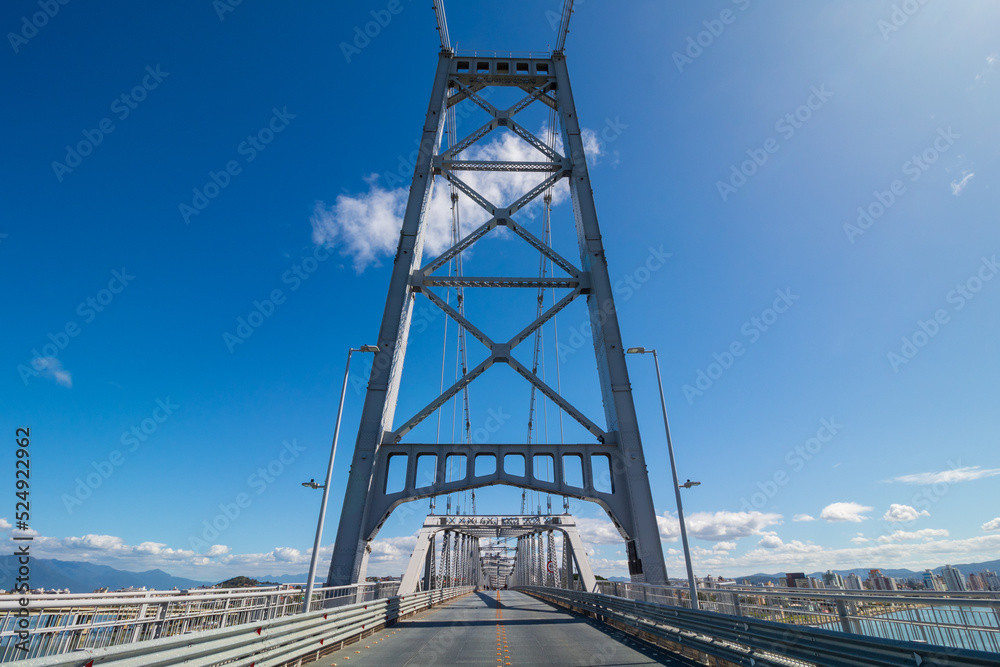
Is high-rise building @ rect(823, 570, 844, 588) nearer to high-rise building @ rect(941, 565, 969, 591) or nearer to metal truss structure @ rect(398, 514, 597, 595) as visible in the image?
high-rise building @ rect(941, 565, 969, 591)

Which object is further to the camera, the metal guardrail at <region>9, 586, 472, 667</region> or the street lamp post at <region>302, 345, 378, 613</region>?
the street lamp post at <region>302, 345, 378, 613</region>

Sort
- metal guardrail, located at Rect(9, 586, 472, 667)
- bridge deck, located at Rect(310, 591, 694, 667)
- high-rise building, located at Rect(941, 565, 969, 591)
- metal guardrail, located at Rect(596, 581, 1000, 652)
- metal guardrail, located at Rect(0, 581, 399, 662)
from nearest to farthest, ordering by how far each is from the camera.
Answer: metal guardrail, located at Rect(9, 586, 472, 667)
metal guardrail, located at Rect(0, 581, 399, 662)
metal guardrail, located at Rect(596, 581, 1000, 652)
bridge deck, located at Rect(310, 591, 694, 667)
high-rise building, located at Rect(941, 565, 969, 591)

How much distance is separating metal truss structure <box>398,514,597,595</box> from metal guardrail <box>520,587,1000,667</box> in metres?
16.7

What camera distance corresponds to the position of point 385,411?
17391 mm

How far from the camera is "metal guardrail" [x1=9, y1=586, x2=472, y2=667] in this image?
435cm

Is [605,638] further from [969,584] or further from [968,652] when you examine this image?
[968,652]

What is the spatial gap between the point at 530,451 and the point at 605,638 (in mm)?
6111

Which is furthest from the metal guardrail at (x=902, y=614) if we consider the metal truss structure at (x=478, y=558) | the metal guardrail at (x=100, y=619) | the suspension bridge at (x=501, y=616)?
the metal truss structure at (x=478, y=558)

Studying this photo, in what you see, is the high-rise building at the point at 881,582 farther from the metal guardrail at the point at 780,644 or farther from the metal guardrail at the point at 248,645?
the metal guardrail at the point at 248,645

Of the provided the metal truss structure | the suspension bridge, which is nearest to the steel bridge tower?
the suspension bridge

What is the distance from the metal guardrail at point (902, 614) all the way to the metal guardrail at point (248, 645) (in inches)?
315

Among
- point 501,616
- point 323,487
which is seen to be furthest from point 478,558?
point 323,487

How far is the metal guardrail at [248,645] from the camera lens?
171 inches

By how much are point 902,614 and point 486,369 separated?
13.8 m
